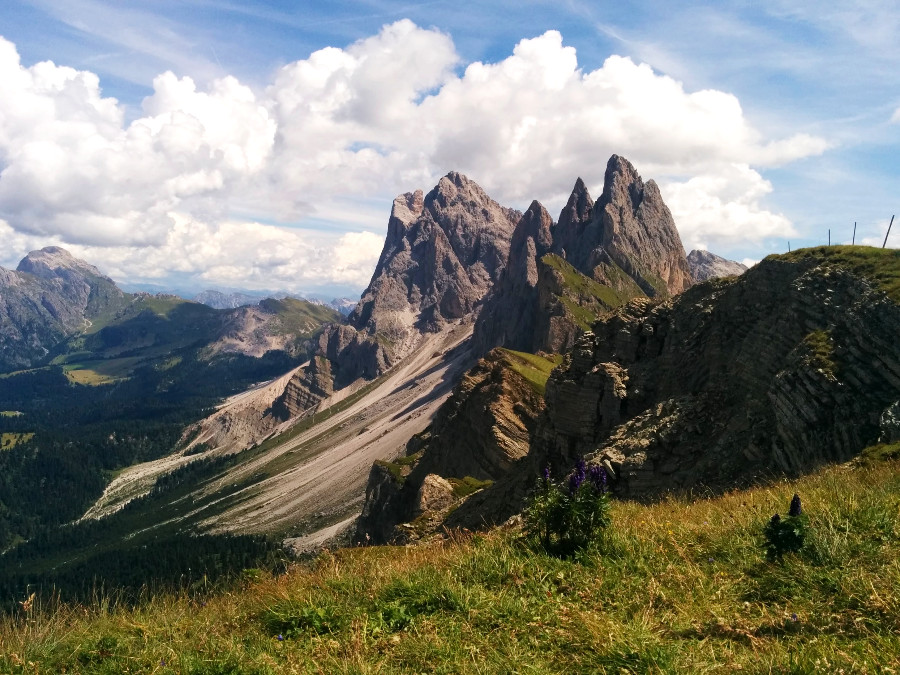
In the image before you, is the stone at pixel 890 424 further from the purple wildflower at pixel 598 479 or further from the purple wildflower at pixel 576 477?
the purple wildflower at pixel 576 477

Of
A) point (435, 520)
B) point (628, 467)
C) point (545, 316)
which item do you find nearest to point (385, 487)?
point (435, 520)

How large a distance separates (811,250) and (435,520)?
3691 cm

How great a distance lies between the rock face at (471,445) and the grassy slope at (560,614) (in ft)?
232

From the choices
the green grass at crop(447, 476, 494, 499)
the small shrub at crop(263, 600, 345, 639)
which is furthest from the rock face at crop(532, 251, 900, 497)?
the green grass at crop(447, 476, 494, 499)

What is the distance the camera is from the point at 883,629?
6316mm

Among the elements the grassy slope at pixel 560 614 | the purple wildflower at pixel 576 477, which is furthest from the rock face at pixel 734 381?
the purple wildflower at pixel 576 477

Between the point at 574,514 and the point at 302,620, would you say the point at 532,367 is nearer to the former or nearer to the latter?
the point at 574,514

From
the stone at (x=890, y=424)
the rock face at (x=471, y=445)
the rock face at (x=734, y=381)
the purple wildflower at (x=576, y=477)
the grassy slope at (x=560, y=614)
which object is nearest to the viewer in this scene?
the grassy slope at (x=560, y=614)

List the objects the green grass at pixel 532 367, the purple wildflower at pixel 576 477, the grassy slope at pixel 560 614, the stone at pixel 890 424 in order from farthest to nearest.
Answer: the green grass at pixel 532 367, the stone at pixel 890 424, the purple wildflower at pixel 576 477, the grassy slope at pixel 560 614

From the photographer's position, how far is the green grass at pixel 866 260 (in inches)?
1092

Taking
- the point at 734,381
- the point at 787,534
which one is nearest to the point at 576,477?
the point at 787,534

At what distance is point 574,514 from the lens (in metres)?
9.76

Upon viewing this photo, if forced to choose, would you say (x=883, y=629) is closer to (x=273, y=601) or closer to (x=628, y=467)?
(x=273, y=601)

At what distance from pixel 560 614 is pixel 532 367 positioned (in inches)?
3841
